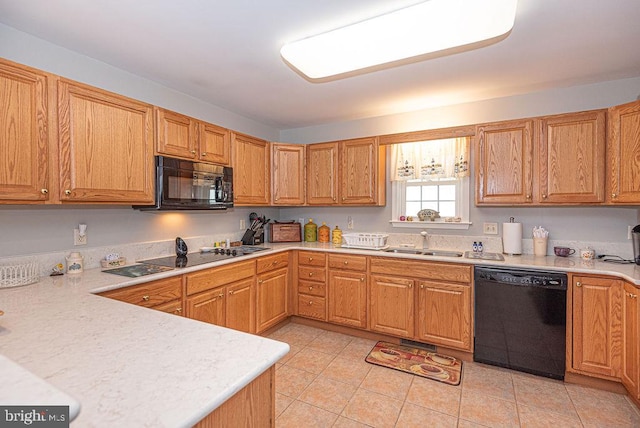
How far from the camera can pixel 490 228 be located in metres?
3.12

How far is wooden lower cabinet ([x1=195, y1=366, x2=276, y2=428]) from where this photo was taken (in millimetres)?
833

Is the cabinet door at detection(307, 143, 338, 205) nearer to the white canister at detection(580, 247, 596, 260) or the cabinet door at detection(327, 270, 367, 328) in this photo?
the cabinet door at detection(327, 270, 367, 328)

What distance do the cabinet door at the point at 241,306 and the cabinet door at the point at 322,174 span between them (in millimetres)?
1327

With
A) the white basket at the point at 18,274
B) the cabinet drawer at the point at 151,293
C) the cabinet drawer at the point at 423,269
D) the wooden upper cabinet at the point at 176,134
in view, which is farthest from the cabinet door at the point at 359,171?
the white basket at the point at 18,274

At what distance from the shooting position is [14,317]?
1301mm

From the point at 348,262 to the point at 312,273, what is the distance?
0.46 metres

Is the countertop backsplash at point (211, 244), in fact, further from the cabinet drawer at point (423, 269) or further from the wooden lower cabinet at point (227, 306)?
the wooden lower cabinet at point (227, 306)

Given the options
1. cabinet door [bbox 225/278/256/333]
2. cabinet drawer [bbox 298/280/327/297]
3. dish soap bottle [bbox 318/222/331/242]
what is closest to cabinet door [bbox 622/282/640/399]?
cabinet drawer [bbox 298/280/327/297]

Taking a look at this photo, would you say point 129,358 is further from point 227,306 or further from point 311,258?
point 311,258

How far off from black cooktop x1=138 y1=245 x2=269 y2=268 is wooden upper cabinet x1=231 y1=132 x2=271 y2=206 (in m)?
0.51

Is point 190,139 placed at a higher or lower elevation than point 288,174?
higher

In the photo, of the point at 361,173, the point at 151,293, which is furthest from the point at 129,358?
the point at 361,173

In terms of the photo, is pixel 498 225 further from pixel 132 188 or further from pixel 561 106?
pixel 132 188

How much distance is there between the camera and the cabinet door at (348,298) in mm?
3158
